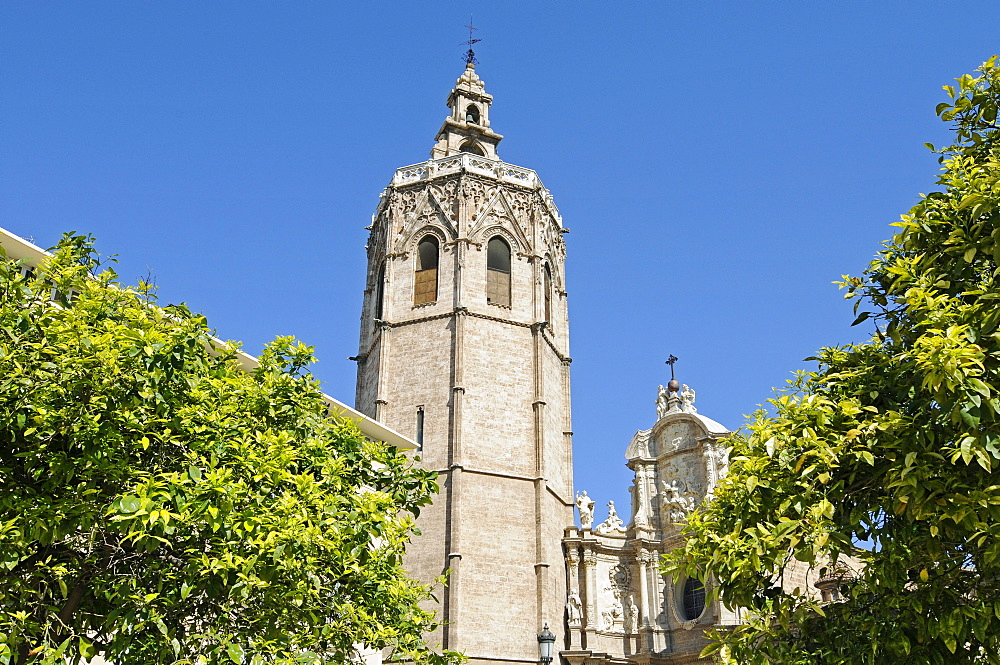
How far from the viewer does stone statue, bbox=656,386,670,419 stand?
121 ft

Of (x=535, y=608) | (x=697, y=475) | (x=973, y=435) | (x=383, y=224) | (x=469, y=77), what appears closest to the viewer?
(x=973, y=435)

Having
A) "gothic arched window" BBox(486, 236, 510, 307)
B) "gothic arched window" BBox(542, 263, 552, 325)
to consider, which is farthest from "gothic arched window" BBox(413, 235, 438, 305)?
"gothic arched window" BBox(542, 263, 552, 325)

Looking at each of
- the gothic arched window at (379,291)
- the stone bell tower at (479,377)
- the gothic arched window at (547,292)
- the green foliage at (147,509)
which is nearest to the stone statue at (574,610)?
the stone bell tower at (479,377)

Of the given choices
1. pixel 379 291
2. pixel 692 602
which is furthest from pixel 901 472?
pixel 379 291

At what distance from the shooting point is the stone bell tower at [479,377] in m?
30.9

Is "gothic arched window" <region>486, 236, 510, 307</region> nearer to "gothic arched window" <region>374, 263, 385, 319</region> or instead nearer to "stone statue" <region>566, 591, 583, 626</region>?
"gothic arched window" <region>374, 263, 385, 319</region>

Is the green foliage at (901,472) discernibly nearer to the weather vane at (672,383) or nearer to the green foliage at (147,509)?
the green foliage at (147,509)

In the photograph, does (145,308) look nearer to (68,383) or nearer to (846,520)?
(68,383)

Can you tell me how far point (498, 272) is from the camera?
36.5 metres

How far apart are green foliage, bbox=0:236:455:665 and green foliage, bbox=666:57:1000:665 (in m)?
3.95

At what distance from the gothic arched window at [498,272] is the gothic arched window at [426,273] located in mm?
1905

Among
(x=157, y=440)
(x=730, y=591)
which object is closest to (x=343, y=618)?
(x=157, y=440)

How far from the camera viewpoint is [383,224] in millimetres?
38344

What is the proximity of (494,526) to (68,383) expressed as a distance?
2247 cm
